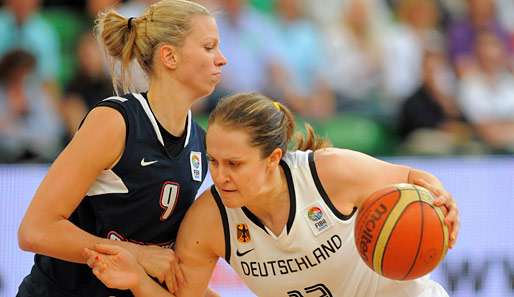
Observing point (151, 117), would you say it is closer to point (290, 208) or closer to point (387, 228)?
point (290, 208)

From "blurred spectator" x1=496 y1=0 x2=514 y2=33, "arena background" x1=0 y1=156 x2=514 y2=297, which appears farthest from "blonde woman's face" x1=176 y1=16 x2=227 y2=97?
"blurred spectator" x1=496 y1=0 x2=514 y2=33

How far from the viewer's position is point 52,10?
7758 mm

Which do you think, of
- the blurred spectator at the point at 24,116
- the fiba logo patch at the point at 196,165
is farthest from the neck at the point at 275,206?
the blurred spectator at the point at 24,116

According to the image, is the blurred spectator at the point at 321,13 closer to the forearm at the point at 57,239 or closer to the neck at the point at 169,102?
the neck at the point at 169,102

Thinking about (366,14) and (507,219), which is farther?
(366,14)

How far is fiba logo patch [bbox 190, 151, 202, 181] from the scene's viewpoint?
3873 mm

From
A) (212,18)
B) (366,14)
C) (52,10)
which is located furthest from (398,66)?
(212,18)

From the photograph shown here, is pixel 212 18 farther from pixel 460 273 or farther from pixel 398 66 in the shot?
pixel 398 66

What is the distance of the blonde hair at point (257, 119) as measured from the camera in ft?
11.8

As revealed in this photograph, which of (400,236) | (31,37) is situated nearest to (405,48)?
(31,37)

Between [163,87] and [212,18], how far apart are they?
369mm

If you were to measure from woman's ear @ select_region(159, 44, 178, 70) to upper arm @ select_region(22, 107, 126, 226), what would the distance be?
1.27 feet

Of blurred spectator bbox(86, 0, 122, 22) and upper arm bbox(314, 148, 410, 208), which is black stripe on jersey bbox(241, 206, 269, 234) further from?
blurred spectator bbox(86, 0, 122, 22)

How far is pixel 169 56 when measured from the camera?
3.79 metres
